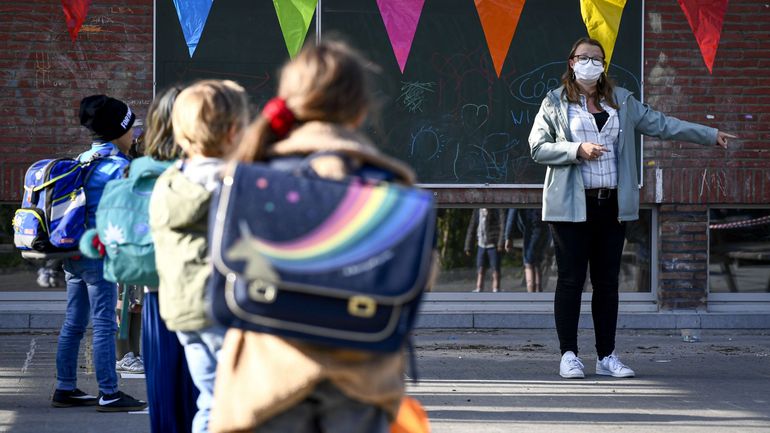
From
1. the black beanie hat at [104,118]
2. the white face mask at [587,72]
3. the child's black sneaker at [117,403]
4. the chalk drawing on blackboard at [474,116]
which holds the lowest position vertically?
the child's black sneaker at [117,403]

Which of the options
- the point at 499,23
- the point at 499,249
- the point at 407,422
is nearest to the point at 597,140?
the point at 499,23

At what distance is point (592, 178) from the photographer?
716 centimetres

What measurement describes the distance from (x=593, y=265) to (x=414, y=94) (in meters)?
2.67

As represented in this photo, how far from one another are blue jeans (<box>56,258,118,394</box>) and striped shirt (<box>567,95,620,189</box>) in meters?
2.98

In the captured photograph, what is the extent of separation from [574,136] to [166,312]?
3931mm

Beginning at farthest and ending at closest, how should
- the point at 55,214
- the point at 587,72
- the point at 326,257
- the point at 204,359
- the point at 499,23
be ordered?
the point at 499,23 < the point at 587,72 < the point at 55,214 < the point at 204,359 < the point at 326,257

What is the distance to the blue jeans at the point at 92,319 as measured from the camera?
6105 millimetres

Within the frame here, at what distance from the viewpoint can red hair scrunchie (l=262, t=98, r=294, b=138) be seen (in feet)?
9.59

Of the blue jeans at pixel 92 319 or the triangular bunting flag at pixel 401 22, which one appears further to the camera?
the triangular bunting flag at pixel 401 22

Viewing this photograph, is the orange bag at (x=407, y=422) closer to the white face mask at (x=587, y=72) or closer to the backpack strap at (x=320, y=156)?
the backpack strap at (x=320, y=156)

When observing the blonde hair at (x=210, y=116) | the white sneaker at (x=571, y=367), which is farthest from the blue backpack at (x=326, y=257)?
the white sneaker at (x=571, y=367)

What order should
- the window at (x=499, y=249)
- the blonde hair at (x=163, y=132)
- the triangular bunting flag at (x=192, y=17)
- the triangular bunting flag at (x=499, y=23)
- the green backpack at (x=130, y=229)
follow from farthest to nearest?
the window at (x=499, y=249) → the triangular bunting flag at (x=499, y=23) → the triangular bunting flag at (x=192, y=17) → the blonde hair at (x=163, y=132) → the green backpack at (x=130, y=229)

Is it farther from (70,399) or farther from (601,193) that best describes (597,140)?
(70,399)

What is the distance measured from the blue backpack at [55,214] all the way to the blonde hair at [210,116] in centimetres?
224
